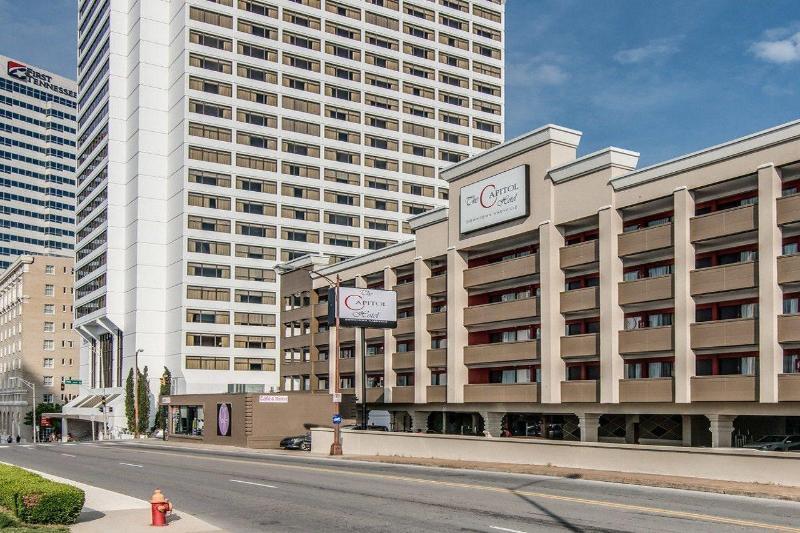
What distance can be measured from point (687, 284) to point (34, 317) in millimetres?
138851

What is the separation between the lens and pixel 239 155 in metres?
105

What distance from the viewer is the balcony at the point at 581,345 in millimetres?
52197

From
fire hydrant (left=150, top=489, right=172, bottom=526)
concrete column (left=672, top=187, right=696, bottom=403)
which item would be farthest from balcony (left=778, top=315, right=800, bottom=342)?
fire hydrant (left=150, top=489, right=172, bottom=526)

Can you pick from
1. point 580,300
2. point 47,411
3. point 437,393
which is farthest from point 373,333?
point 47,411

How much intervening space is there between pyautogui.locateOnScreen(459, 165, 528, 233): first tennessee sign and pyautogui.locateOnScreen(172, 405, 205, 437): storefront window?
32257 millimetres

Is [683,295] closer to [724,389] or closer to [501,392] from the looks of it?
[724,389]

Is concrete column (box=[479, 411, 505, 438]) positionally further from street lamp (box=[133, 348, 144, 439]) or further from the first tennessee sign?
street lamp (box=[133, 348, 144, 439])

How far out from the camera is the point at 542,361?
5541 cm

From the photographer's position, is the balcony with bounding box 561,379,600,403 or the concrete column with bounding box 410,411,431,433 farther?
the concrete column with bounding box 410,411,431,433

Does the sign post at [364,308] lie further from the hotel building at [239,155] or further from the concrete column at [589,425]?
the hotel building at [239,155]

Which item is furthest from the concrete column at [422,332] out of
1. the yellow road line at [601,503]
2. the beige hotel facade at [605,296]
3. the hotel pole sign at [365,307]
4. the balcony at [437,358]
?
the yellow road line at [601,503]

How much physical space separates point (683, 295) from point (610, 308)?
5046 mm

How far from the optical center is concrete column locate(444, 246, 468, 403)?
208ft

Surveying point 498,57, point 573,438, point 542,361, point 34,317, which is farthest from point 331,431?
point 34,317
